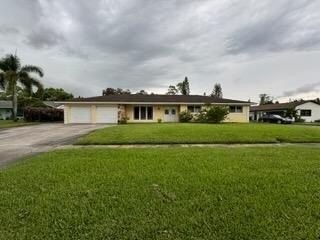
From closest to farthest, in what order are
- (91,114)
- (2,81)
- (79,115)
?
(79,115), (91,114), (2,81)

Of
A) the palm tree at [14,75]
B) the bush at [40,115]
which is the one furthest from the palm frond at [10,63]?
the bush at [40,115]

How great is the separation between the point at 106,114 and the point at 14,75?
1276cm

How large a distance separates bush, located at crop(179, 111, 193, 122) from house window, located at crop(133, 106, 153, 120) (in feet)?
11.9

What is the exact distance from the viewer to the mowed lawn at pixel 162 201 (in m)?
4.23

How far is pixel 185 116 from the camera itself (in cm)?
3703

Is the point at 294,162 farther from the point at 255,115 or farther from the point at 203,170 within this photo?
the point at 255,115

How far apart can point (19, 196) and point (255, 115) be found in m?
65.2

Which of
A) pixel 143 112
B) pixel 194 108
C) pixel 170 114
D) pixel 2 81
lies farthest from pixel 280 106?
pixel 2 81

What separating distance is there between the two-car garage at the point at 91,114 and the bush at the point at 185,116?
24.1 ft

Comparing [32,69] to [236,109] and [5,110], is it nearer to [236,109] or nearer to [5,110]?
[236,109]

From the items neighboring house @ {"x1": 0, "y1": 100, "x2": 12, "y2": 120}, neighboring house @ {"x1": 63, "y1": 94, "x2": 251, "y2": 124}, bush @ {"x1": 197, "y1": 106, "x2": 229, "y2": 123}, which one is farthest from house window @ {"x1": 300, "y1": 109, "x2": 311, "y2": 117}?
neighboring house @ {"x1": 0, "y1": 100, "x2": 12, "y2": 120}

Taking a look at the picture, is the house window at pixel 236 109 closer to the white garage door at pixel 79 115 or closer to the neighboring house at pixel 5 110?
the white garage door at pixel 79 115

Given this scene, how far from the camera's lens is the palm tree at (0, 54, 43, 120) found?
3953 centimetres

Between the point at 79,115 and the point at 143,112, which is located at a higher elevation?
the point at 143,112
